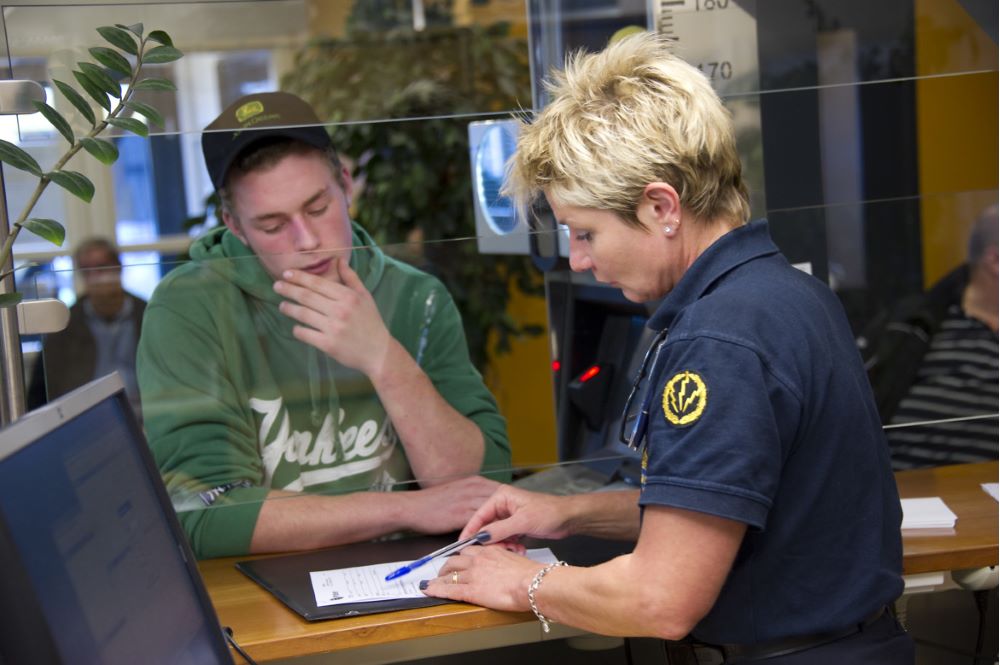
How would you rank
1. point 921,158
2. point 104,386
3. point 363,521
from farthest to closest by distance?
point 921,158
point 363,521
point 104,386

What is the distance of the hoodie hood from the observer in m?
2.13

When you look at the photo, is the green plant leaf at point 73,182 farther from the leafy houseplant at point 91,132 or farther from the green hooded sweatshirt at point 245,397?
the green hooded sweatshirt at point 245,397

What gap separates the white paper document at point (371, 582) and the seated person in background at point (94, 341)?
1.67 ft

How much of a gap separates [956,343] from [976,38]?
0.65m

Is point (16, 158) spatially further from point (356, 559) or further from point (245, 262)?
point (356, 559)

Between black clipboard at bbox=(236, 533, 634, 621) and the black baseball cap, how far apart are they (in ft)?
2.43

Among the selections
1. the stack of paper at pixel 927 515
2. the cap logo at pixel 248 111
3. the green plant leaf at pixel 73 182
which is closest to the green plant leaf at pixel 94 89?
the green plant leaf at pixel 73 182

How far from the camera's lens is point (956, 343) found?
8.49 ft

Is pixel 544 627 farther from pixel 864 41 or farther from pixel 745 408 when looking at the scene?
pixel 864 41

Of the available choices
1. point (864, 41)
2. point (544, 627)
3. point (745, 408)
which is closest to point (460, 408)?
point (544, 627)

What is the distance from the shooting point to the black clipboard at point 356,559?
5.89ft

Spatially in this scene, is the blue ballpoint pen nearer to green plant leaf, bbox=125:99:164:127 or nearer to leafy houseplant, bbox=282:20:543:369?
green plant leaf, bbox=125:99:164:127

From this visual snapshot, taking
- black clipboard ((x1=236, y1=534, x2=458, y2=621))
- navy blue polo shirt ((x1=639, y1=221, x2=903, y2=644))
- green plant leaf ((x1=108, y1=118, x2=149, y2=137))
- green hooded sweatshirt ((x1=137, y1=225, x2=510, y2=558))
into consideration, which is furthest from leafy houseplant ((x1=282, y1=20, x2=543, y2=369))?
navy blue polo shirt ((x1=639, y1=221, x2=903, y2=644))

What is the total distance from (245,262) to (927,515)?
1.28 meters
